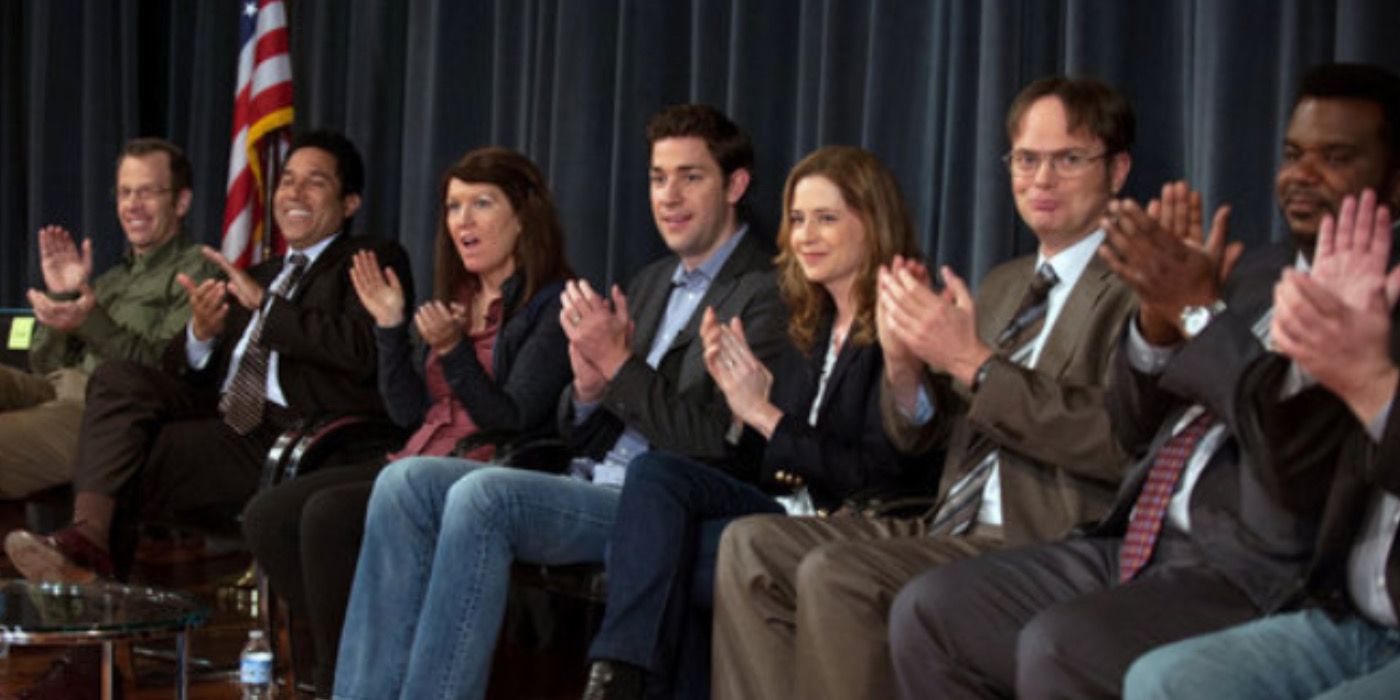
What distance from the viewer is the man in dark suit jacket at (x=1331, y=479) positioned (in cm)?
223

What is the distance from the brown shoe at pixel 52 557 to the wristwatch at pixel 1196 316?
2.73 m

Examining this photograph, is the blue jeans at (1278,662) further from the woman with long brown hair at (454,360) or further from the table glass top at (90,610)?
the woman with long brown hair at (454,360)

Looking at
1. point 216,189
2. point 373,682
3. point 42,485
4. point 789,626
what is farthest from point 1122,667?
point 216,189

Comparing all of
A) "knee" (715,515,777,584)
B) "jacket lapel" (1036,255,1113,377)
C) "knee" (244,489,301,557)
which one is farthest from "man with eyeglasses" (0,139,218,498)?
"jacket lapel" (1036,255,1113,377)

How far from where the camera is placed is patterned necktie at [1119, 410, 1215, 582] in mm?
2674

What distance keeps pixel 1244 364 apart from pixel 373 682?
1866mm

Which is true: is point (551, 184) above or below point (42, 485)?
above

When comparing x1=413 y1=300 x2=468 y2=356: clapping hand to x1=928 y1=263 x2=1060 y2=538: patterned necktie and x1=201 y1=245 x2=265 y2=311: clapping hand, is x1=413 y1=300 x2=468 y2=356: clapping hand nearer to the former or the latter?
x1=201 y1=245 x2=265 y2=311: clapping hand

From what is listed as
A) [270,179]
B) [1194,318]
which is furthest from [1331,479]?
[270,179]

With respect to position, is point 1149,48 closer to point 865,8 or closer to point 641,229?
point 865,8

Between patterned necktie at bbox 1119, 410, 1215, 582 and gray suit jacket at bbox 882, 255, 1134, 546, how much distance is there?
19 cm

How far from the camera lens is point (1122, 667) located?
246 cm

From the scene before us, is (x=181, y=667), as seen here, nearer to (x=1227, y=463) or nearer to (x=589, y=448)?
(x=589, y=448)

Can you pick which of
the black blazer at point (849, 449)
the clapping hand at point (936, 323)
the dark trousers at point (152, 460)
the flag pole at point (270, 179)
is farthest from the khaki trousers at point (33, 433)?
the clapping hand at point (936, 323)
